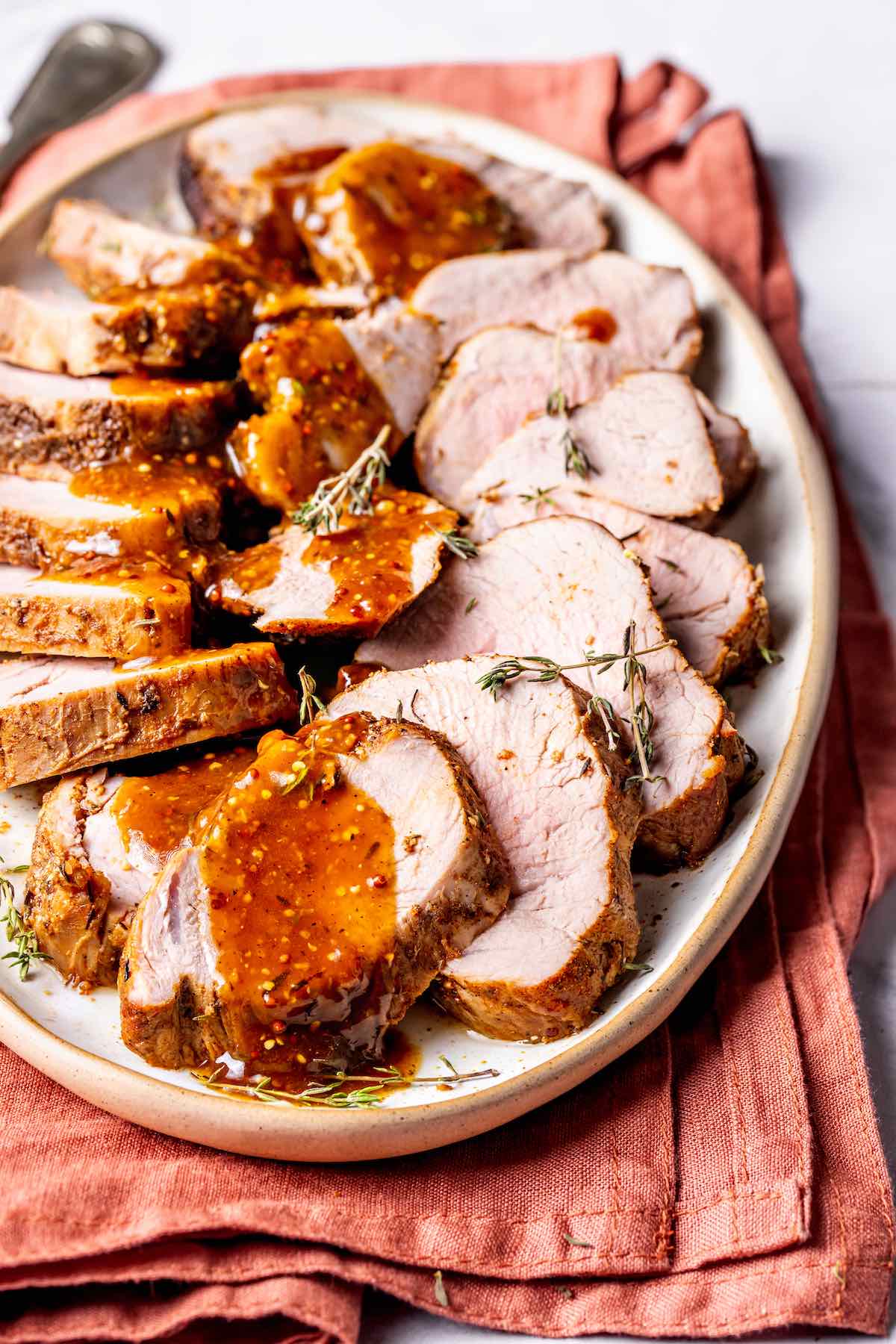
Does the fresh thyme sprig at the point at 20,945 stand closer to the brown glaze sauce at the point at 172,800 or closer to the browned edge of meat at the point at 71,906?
the browned edge of meat at the point at 71,906

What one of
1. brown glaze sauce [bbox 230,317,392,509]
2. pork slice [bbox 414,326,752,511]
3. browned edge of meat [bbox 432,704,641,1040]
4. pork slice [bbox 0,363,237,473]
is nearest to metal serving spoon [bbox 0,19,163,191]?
pork slice [bbox 0,363,237,473]

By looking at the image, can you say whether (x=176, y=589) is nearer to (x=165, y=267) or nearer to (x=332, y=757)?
(x=332, y=757)

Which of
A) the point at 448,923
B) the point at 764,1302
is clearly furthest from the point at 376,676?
the point at 764,1302

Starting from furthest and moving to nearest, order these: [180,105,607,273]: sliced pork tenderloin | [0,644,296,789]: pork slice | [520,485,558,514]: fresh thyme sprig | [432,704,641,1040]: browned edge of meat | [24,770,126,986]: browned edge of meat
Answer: [180,105,607,273]: sliced pork tenderloin < [520,485,558,514]: fresh thyme sprig < [0,644,296,789]: pork slice < [24,770,126,986]: browned edge of meat < [432,704,641,1040]: browned edge of meat

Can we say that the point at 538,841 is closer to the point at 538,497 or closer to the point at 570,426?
the point at 538,497

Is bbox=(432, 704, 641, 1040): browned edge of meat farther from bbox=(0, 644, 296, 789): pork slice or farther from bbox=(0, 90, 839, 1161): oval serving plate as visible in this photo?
bbox=(0, 644, 296, 789): pork slice

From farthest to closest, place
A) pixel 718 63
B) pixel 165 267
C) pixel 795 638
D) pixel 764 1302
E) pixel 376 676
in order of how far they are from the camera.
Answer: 1. pixel 718 63
2. pixel 165 267
3. pixel 795 638
4. pixel 376 676
5. pixel 764 1302
